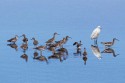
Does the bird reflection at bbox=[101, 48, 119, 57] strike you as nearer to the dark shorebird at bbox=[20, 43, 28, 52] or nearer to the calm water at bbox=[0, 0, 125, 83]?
the calm water at bbox=[0, 0, 125, 83]

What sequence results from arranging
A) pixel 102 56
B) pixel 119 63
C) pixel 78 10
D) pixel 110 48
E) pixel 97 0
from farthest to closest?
pixel 97 0
pixel 78 10
pixel 110 48
pixel 102 56
pixel 119 63

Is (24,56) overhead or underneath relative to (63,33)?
underneath

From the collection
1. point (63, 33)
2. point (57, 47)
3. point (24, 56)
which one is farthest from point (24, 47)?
point (63, 33)

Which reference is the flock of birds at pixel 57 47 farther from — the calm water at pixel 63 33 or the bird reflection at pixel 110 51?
the calm water at pixel 63 33

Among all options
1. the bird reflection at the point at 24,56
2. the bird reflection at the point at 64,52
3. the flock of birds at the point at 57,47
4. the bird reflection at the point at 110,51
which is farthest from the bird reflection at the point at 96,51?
the bird reflection at the point at 24,56

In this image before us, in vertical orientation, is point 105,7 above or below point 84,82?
→ above

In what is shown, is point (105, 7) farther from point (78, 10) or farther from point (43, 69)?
point (43, 69)

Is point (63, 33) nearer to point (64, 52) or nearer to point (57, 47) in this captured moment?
point (57, 47)

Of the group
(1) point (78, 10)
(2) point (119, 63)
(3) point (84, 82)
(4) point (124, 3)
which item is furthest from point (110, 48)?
(4) point (124, 3)
